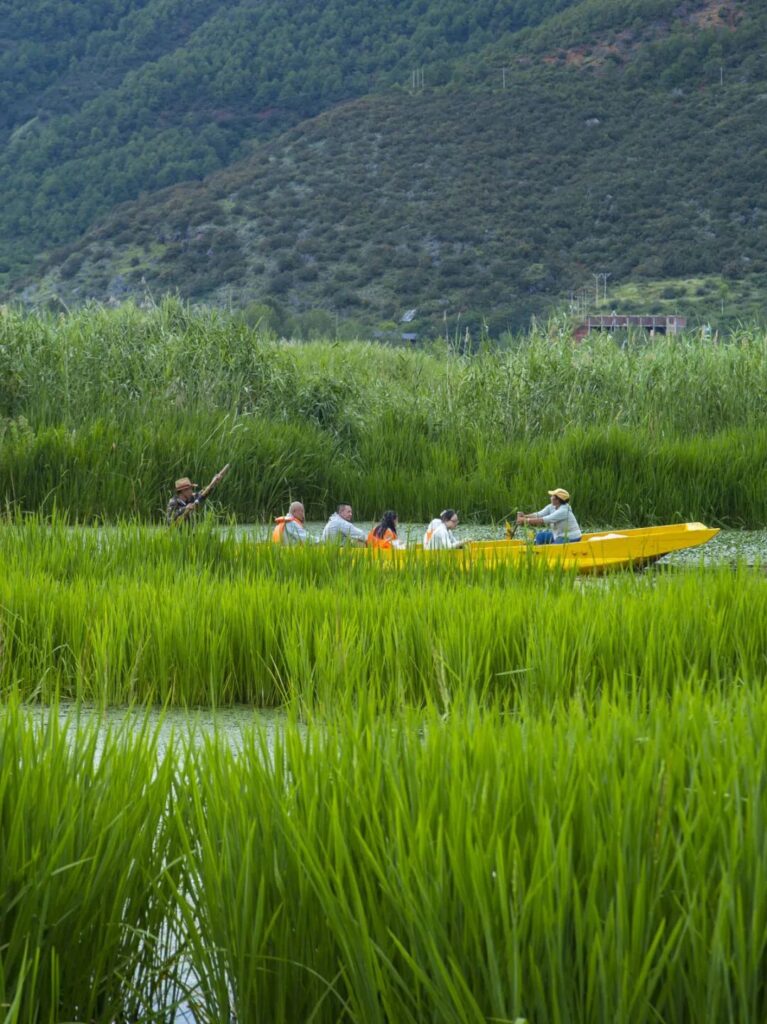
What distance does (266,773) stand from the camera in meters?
2.41

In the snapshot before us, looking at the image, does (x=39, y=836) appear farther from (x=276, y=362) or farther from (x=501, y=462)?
(x=276, y=362)

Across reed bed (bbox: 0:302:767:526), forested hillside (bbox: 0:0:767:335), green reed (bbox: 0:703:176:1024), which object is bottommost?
green reed (bbox: 0:703:176:1024)

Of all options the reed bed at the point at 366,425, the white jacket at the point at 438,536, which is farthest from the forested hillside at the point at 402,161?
the white jacket at the point at 438,536

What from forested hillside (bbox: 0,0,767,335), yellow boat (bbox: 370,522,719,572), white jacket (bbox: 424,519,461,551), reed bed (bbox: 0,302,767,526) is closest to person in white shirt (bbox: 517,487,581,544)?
yellow boat (bbox: 370,522,719,572)

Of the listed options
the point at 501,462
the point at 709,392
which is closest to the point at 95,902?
the point at 501,462

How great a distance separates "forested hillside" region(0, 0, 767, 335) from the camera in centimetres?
5594

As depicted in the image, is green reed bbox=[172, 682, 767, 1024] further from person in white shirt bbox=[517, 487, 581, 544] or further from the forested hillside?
the forested hillside

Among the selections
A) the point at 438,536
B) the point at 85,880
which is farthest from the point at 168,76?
the point at 85,880

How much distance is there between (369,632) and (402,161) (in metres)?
64.2

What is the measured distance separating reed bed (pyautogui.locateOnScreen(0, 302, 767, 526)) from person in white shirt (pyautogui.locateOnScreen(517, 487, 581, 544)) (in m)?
1.83

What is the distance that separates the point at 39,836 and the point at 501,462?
38.0 feet

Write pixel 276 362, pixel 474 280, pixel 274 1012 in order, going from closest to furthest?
pixel 274 1012 < pixel 276 362 < pixel 474 280

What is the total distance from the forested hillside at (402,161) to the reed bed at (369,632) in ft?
125

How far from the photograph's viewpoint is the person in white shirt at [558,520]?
36.0ft
